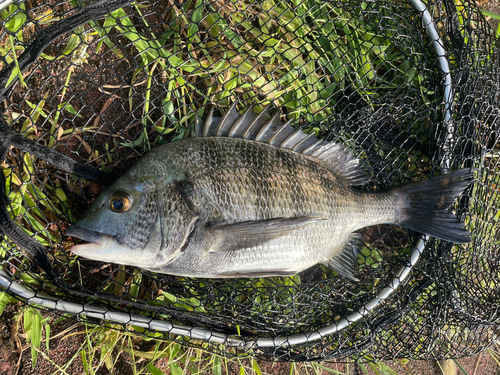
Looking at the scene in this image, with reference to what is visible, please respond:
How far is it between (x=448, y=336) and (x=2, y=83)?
355 centimetres

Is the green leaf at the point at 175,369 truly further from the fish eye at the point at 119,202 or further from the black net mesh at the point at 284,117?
the fish eye at the point at 119,202

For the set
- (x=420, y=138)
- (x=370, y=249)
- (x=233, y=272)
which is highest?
(x=233, y=272)

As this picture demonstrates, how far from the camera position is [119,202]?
164 centimetres

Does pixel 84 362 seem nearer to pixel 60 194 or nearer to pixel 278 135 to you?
pixel 60 194

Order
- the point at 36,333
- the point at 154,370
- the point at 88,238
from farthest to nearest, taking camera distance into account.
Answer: the point at 154,370 < the point at 36,333 < the point at 88,238

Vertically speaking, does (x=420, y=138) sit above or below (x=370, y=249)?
above

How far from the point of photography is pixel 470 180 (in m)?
2.20

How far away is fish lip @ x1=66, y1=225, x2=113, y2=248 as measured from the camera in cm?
154

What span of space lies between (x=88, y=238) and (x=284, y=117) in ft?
4.93

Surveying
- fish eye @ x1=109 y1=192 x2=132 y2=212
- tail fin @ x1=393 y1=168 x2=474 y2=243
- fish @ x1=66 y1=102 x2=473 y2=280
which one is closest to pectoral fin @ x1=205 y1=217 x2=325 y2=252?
fish @ x1=66 y1=102 x2=473 y2=280

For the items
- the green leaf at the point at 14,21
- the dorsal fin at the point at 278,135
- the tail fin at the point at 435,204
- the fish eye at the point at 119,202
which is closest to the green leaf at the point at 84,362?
the fish eye at the point at 119,202

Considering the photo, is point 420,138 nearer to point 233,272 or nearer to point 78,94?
point 233,272

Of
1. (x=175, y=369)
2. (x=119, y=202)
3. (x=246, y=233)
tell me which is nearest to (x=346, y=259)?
(x=246, y=233)

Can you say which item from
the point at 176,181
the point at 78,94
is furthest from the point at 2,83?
the point at 176,181
